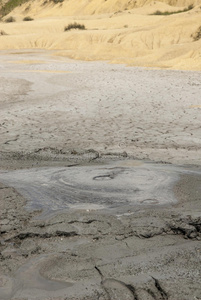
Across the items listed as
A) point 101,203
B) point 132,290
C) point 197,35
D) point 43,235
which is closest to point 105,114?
point 101,203

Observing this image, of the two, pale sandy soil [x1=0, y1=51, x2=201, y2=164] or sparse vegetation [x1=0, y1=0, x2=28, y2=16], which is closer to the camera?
pale sandy soil [x1=0, y1=51, x2=201, y2=164]

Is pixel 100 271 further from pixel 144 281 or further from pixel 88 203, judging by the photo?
pixel 88 203

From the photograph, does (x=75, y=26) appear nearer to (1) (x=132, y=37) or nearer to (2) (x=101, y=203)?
(1) (x=132, y=37)

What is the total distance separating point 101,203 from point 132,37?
18958 mm

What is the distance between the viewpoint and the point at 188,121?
729 cm

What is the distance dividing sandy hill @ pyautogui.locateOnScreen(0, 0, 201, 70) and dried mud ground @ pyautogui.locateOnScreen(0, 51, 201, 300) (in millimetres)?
7821

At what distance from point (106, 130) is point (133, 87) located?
4.15 metres

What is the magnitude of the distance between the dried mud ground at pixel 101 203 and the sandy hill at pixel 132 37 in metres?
7.82

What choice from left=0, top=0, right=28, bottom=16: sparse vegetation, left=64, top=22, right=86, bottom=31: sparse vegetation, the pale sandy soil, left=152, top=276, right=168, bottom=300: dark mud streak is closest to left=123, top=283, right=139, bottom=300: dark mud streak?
left=152, top=276, right=168, bottom=300: dark mud streak

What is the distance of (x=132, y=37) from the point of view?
2183cm

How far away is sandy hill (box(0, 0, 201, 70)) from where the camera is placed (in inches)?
683

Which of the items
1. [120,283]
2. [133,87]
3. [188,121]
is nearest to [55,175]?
[120,283]

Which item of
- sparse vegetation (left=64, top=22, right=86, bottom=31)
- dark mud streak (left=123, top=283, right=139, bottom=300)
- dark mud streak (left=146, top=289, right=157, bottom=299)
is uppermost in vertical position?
sparse vegetation (left=64, top=22, right=86, bottom=31)

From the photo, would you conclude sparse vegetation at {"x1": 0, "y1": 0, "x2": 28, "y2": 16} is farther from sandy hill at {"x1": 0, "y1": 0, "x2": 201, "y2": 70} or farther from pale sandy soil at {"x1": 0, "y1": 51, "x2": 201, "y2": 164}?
pale sandy soil at {"x1": 0, "y1": 51, "x2": 201, "y2": 164}
